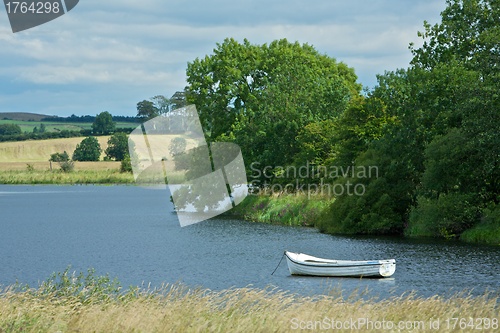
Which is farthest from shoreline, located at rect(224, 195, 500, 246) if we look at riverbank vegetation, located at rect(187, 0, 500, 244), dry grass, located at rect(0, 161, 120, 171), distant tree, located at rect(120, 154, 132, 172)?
dry grass, located at rect(0, 161, 120, 171)

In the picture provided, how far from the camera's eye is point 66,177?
18512 centimetres

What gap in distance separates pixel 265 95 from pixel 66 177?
11640 centimetres

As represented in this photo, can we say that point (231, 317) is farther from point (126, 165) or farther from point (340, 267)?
point (126, 165)

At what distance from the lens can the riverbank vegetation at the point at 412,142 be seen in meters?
47.2

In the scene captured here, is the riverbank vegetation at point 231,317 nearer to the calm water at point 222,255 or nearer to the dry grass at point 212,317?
the dry grass at point 212,317

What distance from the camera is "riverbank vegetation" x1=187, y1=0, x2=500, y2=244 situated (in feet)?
155

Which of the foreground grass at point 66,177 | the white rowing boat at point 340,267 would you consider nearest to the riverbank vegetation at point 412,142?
the white rowing boat at point 340,267

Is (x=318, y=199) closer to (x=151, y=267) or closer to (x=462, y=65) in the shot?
(x=462, y=65)

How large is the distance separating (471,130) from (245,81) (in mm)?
39336

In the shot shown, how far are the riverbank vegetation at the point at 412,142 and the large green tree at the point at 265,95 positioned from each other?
19 cm

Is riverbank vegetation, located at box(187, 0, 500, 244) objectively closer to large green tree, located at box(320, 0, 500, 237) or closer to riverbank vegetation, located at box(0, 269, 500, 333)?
large green tree, located at box(320, 0, 500, 237)

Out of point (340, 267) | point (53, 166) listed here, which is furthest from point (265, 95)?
point (53, 166)

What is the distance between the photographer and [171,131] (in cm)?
7769

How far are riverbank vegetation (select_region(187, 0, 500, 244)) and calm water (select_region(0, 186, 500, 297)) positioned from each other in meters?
2.78
